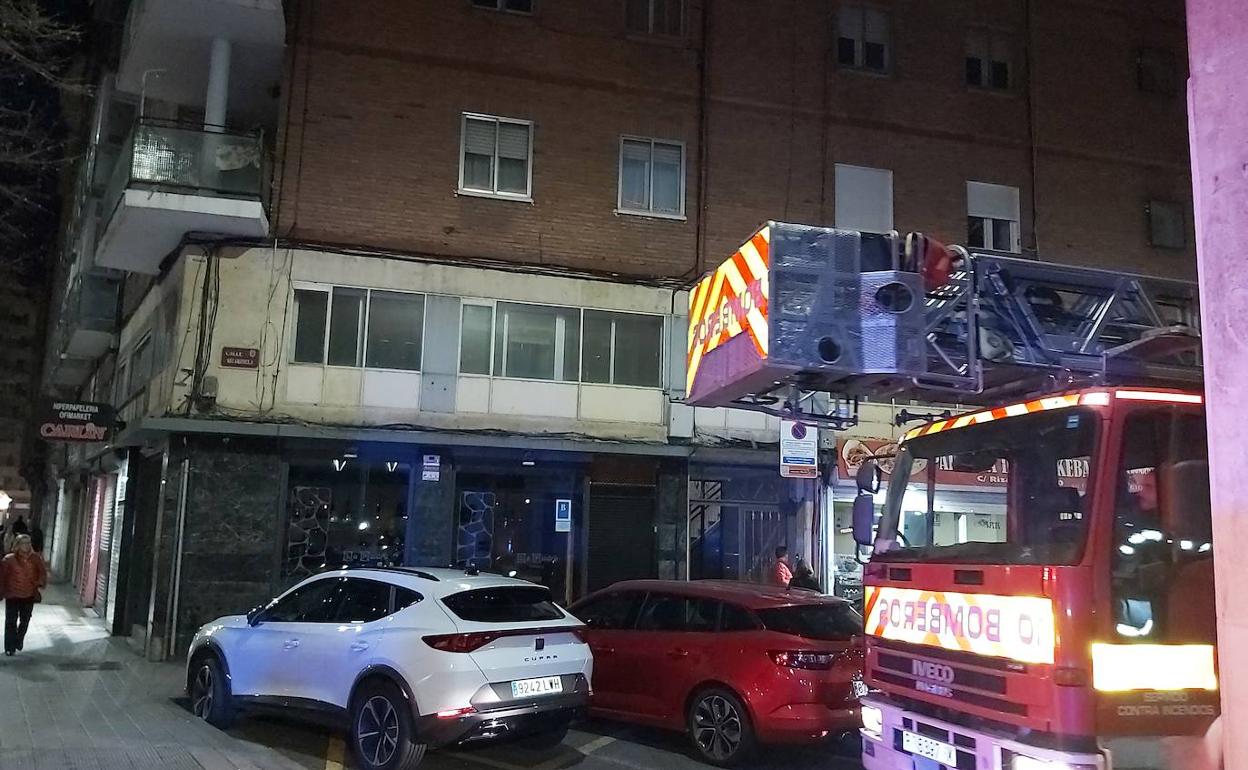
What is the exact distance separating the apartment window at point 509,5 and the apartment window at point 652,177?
270 cm

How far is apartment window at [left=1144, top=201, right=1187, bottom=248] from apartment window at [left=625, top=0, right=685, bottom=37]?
9.86m

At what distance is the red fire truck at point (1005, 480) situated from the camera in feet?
16.0

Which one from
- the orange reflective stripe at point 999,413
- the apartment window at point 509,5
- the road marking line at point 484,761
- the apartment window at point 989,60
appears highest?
the apartment window at point 989,60

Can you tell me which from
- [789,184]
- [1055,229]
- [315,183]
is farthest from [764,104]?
[315,183]

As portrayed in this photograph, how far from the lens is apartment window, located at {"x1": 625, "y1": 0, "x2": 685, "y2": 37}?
54.3 ft

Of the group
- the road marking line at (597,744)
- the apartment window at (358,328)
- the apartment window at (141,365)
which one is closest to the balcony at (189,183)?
the apartment window at (358,328)

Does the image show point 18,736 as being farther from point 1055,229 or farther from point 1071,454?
point 1055,229

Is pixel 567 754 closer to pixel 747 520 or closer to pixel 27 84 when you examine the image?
pixel 747 520

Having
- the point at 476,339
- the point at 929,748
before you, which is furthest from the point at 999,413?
the point at 476,339

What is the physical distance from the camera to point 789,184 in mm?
16875

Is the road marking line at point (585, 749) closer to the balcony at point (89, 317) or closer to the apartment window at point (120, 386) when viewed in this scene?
the apartment window at point (120, 386)

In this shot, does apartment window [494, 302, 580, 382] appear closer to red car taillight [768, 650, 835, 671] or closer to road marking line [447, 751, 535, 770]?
road marking line [447, 751, 535, 770]

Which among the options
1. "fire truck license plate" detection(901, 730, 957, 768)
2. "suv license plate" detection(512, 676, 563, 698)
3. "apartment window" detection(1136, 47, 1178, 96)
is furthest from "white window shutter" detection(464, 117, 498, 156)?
"apartment window" detection(1136, 47, 1178, 96)

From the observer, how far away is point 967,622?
5.48 m
